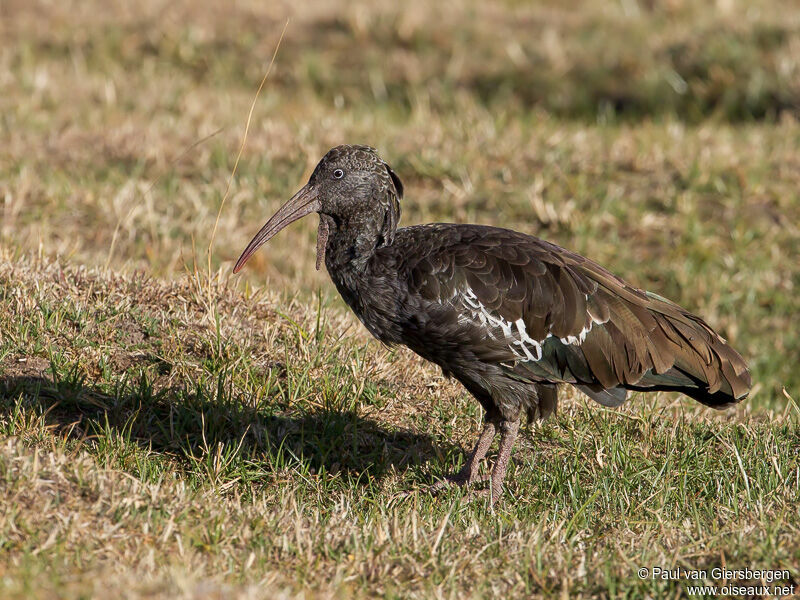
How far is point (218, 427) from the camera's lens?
4848 mm

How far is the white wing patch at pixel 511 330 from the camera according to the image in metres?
4.46

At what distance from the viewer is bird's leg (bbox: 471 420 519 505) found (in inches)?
182

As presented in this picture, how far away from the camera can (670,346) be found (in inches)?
178

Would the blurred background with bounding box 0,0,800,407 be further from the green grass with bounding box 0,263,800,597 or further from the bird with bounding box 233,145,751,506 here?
the bird with bounding box 233,145,751,506

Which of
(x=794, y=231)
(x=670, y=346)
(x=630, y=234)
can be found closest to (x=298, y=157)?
(x=630, y=234)

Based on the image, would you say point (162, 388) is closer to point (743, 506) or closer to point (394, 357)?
point (394, 357)

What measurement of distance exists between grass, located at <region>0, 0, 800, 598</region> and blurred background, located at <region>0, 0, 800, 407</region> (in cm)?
4

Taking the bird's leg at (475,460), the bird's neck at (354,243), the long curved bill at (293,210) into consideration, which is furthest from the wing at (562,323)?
the long curved bill at (293,210)

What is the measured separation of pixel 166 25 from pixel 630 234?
6387 millimetres

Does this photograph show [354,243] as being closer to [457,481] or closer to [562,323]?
[562,323]

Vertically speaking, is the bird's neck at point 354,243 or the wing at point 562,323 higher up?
the bird's neck at point 354,243

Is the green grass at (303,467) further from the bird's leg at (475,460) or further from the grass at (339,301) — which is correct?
the bird's leg at (475,460)

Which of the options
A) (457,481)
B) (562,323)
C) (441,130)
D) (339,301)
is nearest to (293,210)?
(562,323)

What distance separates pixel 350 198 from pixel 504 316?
2.89 feet
